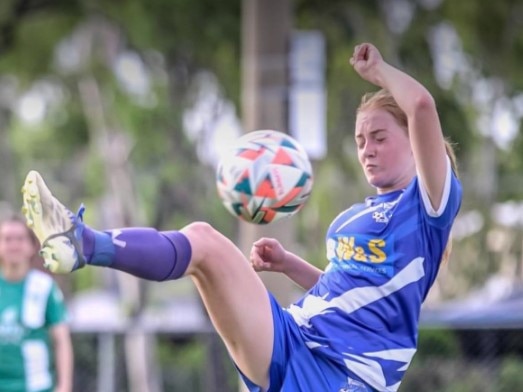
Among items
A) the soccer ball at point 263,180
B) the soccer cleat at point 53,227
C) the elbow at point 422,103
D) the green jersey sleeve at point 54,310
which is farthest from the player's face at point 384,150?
the green jersey sleeve at point 54,310

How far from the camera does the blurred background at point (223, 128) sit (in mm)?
10539

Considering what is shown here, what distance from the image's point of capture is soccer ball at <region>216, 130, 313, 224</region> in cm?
455

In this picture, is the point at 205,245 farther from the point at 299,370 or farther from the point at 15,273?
the point at 15,273

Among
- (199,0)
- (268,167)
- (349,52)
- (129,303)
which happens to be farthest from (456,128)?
(268,167)

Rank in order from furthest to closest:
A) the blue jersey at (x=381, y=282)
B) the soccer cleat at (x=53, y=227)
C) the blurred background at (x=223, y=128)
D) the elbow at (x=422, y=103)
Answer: the blurred background at (x=223, y=128), the blue jersey at (x=381, y=282), the elbow at (x=422, y=103), the soccer cleat at (x=53, y=227)

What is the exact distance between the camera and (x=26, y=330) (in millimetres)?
6941

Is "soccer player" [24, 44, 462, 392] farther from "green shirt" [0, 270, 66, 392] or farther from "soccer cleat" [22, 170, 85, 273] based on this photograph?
"green shirt" [0, 270, 66, 392]

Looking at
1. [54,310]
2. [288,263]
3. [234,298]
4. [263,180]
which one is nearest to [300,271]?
[288,263]

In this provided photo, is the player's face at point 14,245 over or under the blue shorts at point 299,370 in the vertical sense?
over

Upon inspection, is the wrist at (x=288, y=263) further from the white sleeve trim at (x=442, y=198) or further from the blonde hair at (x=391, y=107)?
the white sleeve trim at (x=442, y=198)

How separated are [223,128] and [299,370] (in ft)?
35.2

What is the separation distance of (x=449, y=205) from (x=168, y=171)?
10343 mm

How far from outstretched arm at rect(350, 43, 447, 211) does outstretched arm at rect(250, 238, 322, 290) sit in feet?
2.60

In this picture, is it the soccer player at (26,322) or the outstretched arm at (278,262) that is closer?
the outstretched arm at (278,262)
